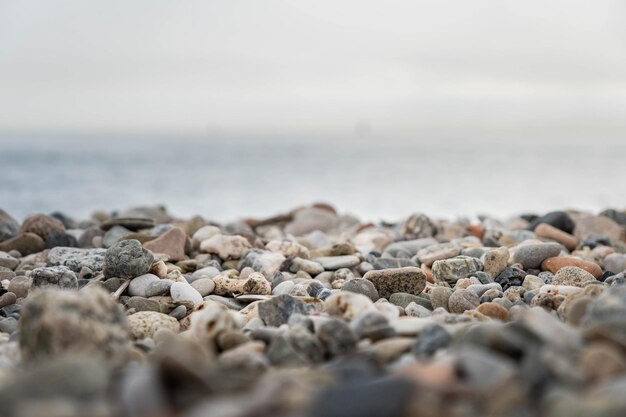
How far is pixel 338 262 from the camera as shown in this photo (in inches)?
178

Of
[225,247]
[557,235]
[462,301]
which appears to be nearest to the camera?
[462,301]

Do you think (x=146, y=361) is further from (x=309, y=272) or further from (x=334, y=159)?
(x=334, y=159)

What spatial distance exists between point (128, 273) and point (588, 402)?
278 centimetres

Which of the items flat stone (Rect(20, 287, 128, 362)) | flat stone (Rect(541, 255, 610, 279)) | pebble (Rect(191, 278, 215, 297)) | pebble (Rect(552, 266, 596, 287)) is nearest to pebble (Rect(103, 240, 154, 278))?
pebble (Rect(191, 278, 215, 297))

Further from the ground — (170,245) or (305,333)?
(305,333)

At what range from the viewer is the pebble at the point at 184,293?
3617 mm

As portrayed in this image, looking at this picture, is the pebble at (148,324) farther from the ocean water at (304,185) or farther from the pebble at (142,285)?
the ocean water at (304,185)

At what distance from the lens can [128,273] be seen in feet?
12.5

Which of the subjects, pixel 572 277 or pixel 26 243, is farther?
pixel 26 243

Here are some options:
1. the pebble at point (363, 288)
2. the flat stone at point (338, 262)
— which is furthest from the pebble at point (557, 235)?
the pebble at point (363, 288)

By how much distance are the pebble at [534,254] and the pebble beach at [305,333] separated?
12 millimetres

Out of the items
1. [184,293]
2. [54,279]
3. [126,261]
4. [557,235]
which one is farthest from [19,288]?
[557,235]

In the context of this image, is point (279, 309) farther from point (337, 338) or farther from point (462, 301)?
point (462, 301)

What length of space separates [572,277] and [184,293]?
2.24 meters
